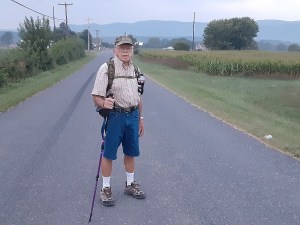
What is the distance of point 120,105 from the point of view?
4.86 metres

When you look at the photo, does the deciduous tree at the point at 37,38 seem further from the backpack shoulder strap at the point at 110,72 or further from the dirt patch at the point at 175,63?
the backpack shoulder strap at the point at 110,72

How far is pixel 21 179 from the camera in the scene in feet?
19.4

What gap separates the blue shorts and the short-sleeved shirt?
14 centimetres

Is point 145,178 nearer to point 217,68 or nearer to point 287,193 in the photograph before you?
point 287,193

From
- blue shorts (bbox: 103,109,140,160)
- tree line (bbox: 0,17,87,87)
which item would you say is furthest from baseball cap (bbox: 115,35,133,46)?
tree line (bbox: 0,17,87,87)

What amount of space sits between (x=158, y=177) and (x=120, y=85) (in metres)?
1.85

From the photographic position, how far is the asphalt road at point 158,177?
15.5ft

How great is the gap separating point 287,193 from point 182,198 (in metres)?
1.38

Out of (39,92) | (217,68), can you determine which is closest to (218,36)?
(217,68)

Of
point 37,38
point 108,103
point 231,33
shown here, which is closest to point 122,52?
point 108,103

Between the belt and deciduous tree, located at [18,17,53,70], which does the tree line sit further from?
the belt

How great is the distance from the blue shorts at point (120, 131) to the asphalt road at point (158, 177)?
653 mm

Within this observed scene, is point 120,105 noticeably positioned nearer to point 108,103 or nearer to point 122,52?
point 108,103

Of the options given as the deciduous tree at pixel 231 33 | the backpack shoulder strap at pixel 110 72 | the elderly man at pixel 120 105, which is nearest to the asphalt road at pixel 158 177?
the elderly man at pixel 120 105
